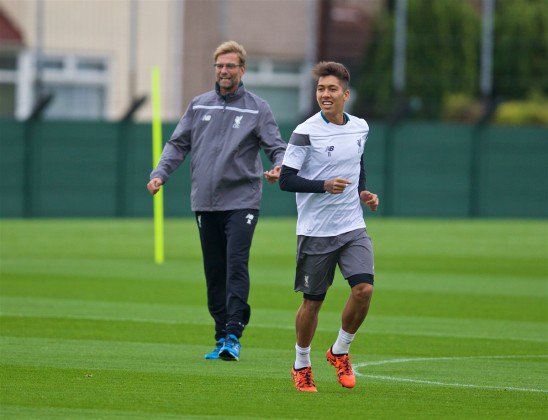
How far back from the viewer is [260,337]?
1205 centimetres

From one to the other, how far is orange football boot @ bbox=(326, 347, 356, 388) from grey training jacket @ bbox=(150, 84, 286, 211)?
193 cm

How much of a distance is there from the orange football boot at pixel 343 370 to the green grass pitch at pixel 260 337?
2.6 inches

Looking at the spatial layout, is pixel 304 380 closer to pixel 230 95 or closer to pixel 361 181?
pixel 361 181

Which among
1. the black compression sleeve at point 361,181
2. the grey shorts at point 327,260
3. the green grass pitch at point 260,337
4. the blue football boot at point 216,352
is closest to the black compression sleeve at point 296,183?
the grey shorts at point 327,260

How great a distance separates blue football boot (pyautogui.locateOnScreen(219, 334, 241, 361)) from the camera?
10.3 meters

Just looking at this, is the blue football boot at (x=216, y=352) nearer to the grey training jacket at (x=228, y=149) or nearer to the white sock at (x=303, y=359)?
the grey training jacket at (x=228, y=149)

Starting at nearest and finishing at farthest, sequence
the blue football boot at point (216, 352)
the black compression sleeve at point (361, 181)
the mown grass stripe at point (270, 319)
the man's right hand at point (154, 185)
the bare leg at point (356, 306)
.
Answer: the bare leg at point (356, 306) → the black compression sleeve at point (361, 181) → the man's right hand at point (154, 185) → the blue football boot at point (216, 352) → the mown grass stripe at point (270, 319)

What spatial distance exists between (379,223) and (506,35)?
15.1 metres

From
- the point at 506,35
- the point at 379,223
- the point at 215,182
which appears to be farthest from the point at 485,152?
the point at 215,182

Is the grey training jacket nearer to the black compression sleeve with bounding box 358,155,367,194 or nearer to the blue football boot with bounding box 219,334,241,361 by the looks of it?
the blue football boot with bounding box 219,334,241,361

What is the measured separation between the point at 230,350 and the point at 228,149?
4.92ft

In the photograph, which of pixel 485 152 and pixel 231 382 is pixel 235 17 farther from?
pixel 231 382

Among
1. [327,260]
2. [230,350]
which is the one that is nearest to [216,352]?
[230,350]

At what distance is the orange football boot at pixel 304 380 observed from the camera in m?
8.88
